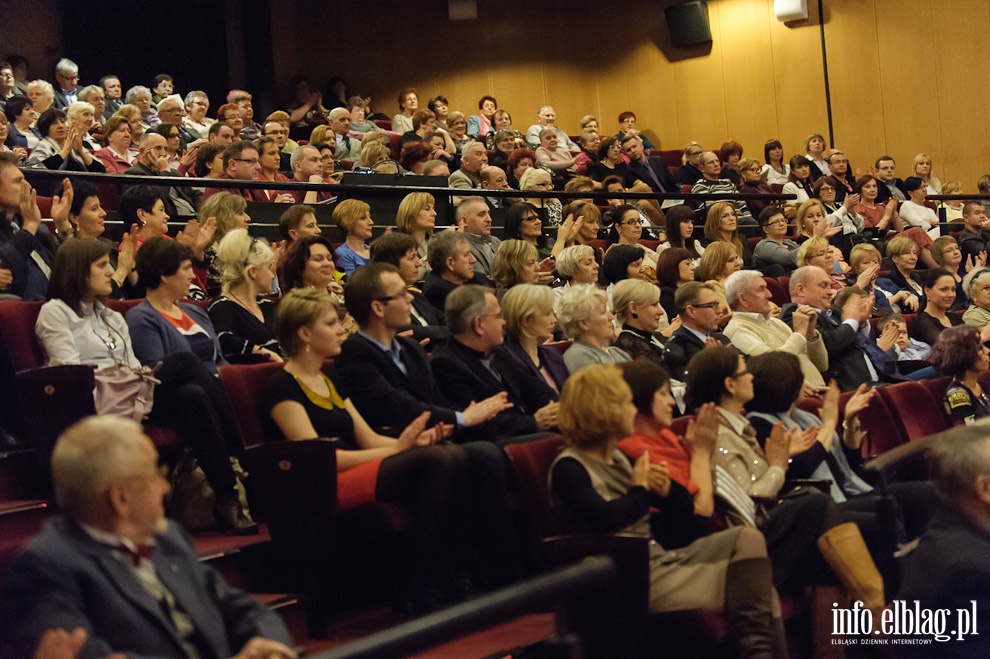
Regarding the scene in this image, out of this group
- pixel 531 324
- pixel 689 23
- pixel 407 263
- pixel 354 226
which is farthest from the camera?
pixel 689 23

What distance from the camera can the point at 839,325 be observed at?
4.39m

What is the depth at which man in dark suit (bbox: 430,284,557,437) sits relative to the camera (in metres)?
3.00

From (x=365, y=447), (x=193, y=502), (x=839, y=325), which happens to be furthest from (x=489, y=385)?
(x=839, y=325)

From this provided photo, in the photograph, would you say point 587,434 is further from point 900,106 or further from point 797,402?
point 900,106

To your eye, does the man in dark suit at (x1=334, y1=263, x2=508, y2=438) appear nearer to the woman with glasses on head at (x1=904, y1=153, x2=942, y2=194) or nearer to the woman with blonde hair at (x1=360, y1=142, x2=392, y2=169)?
the woman with blonde hair at (x1=360, y1=142, x2=392, y2=169)

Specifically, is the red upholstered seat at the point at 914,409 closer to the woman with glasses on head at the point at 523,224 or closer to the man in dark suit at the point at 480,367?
A: the man in dark suit at the point at 480,367

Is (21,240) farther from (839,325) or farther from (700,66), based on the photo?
(700,66)

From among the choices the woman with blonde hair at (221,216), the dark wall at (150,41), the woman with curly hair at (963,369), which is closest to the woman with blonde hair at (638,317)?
the woman with curly hair at (963,369)

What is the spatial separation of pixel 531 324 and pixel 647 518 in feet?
3.60

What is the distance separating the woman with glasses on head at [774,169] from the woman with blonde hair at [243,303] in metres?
5.49

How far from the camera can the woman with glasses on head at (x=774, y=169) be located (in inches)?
327

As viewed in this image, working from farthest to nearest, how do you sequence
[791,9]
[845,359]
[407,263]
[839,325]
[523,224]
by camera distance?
1. [791,9]
2. [523,224]
3. [839,325]
4. [845,359]
5. [407,263]

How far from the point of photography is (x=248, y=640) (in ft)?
5.31

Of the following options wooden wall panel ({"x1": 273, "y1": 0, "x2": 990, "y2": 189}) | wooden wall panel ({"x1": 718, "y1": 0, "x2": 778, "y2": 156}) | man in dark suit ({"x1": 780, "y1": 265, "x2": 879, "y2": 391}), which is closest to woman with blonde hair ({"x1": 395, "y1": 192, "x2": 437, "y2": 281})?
man in dark suit ({"x1": 780, "y1": 265, "x2": 879, "y2": 391})
